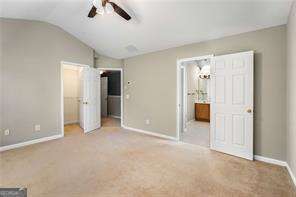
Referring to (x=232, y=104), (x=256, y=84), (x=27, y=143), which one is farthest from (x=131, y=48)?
(x=27, y=143)

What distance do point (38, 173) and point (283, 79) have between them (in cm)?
439

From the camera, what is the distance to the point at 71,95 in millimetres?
6699

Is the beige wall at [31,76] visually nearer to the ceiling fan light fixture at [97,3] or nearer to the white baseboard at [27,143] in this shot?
the white baseboard at [27,143]

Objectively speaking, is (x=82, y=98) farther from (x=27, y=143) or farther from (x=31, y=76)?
(x=27, y=143)

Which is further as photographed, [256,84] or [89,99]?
[89,99]

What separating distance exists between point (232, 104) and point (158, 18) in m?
2.34

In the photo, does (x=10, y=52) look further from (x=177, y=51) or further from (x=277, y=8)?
(x=277, y=8)

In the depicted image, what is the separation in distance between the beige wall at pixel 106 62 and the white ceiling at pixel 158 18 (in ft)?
3.44

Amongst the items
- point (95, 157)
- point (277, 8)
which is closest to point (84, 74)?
point (95, 157)

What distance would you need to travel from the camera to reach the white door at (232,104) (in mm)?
3154

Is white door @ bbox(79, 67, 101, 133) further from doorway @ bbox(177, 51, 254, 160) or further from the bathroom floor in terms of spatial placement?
doorway @ bbox(177, 51, 254, 160)

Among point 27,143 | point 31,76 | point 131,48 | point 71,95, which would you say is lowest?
point 27,143

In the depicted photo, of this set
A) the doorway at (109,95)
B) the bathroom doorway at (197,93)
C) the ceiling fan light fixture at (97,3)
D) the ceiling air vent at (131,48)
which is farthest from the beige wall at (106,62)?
the ceiling fan light fixture at (97,3)

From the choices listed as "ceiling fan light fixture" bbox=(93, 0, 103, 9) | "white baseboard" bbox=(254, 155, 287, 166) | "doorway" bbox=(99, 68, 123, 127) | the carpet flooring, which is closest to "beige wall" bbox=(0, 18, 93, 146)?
the carpet flooring
